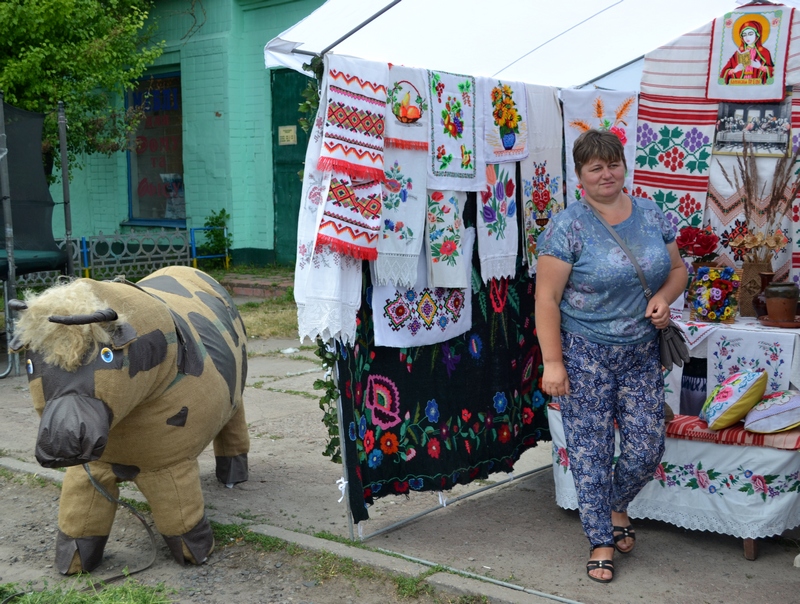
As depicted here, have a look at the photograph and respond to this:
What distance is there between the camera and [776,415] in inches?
159

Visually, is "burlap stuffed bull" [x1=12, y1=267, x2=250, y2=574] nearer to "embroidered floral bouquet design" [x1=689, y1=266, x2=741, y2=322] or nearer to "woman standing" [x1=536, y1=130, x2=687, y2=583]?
"woman standing" [x1=536, y1=130, x2=687, y2=583]

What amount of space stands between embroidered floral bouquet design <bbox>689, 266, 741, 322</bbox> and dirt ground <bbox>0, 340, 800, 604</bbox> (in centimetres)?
114

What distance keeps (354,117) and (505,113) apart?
3.85 feet

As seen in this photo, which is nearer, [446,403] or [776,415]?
[776,415]

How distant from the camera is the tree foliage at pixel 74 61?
36.0 feet

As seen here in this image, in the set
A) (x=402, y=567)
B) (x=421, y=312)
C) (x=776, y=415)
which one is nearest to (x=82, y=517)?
(x=402, y=567)

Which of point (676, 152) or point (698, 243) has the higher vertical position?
point (676, 152)

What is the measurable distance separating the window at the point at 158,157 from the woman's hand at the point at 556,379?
1139 cm

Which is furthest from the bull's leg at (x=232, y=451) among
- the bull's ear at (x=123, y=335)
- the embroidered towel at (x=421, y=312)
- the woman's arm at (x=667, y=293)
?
the woman's arm at (x=667, y=293)

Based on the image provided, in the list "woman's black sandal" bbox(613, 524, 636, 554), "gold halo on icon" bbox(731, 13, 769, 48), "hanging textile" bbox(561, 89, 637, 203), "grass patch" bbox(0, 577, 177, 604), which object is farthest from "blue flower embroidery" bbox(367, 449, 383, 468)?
"gold halo on icon" bbox(731, 13, 769, 48)

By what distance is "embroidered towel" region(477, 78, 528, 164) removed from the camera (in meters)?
4.62

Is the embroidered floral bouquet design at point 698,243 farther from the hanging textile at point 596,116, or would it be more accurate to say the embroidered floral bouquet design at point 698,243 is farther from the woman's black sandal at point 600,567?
the woman's black sandal at point 600,567

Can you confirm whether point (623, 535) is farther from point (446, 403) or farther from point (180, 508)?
point (180, 508)

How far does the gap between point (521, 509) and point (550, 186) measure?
1.87 m
